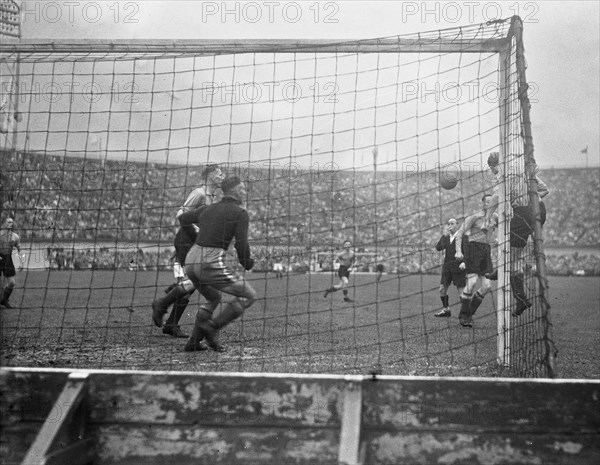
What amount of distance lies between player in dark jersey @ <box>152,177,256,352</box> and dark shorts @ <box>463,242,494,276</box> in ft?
15.9

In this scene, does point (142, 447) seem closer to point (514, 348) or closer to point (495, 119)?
point (514, 348)

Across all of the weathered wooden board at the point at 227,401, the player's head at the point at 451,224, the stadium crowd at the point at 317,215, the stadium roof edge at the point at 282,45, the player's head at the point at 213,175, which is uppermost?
the stadium crowd at the point at 317,215

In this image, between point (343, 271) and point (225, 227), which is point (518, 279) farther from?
point (343, 271)

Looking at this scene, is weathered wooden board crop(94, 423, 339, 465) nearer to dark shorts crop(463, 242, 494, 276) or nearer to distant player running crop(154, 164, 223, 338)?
distant player running crop(154, 164, 223, 338)

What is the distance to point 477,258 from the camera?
389 inches

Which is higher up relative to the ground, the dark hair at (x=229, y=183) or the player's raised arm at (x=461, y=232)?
the player's raised arm at (x=461, y=232)

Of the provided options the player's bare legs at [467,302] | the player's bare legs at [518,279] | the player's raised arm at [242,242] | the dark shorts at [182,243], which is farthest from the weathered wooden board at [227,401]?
the player's bare legs at [467,302]

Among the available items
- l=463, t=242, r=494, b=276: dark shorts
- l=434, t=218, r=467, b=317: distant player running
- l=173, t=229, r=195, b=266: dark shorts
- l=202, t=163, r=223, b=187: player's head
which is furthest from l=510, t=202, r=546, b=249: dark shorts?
l=434, t=218, r=467, b=317: distant player running

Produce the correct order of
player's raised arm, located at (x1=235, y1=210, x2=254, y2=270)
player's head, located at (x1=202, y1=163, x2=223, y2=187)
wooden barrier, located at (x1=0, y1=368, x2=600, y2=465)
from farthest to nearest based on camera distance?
player's head, located at (x1=202, y1=163, x2=223, y2=187), player's raised arm, located at (x1=235, y1=210, x2=254, y2=270), wooden barrier, located at (x1=0, y1=368, x2=600, y2=465)

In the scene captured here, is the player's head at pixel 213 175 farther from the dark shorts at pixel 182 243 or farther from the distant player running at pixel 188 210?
the dark shorts at pixel 182 243

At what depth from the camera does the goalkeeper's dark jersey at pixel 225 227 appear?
5906 mm

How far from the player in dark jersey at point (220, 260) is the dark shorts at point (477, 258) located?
4856mm

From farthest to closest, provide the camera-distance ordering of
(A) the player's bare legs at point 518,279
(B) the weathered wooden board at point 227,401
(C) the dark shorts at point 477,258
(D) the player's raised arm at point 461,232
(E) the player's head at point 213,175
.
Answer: (D) the player's raised arm at point 461,232, (C) the dark shorts at point 477,258, (E) the player's head at point 213,175, (A) the player's bare legs at point 518,279, (B) the weathered wooden board at point 227,401

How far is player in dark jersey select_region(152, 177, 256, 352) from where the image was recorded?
592 cm
